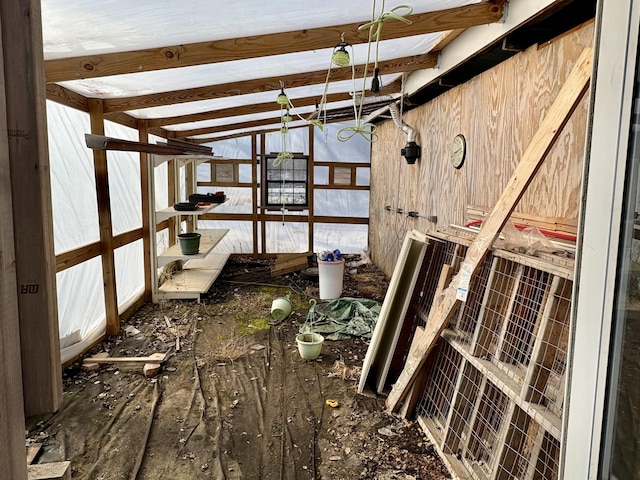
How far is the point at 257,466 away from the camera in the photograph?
2.00 metres

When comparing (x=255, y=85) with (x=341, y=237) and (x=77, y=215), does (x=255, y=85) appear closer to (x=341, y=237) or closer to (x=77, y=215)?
(x=77, y=215)

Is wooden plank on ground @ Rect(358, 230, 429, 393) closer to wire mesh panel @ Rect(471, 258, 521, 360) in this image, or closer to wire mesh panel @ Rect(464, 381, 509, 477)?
wire mesh panel @ Rect(471, 258, 521, 360)

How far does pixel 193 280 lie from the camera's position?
516 cm

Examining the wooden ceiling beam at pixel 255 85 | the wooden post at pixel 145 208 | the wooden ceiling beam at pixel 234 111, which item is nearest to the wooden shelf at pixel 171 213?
the wooden post at pixel 145 208

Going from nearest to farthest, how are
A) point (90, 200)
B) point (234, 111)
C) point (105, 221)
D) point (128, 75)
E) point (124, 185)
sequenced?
point (128, 75) < point (90, 200) < point (105, 221) < point (124, 185) < point (234, 111)

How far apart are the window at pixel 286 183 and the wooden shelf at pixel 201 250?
48.8 inches

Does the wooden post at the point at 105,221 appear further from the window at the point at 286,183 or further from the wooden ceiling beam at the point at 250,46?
the window at the point at 286,183

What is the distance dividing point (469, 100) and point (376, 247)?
143 inches

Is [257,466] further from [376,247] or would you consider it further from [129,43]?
[376,247]

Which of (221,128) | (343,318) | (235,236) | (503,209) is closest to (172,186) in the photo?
(221,128)

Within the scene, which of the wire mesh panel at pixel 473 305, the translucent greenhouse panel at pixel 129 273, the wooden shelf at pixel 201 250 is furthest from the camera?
the wooden shelf at pixel 201 250

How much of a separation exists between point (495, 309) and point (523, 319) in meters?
0.21

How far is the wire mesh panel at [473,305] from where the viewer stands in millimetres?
2135

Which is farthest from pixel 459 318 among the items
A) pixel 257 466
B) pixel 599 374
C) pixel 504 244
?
pixel 599 374
